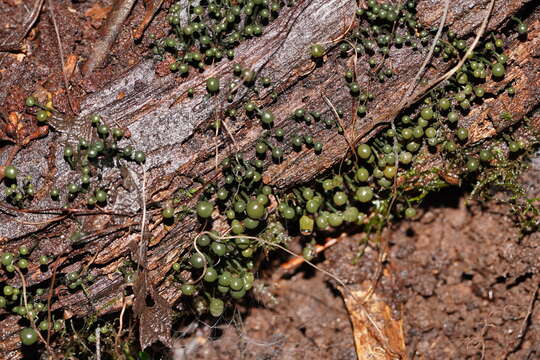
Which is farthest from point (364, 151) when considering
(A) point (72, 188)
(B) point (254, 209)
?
(A) point (72, 188)

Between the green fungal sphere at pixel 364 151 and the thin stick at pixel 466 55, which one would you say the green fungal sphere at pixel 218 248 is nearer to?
the green fungal sphere at pixel 364 151

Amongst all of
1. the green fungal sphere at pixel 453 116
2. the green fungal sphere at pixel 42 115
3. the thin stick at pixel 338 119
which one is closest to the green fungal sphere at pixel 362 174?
the thin stick at pixel 338 119

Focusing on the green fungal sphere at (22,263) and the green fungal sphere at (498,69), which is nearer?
the green fungal sphere at (22,263)

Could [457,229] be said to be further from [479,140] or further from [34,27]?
[34,27]

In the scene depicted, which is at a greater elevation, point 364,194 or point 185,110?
point 185,110

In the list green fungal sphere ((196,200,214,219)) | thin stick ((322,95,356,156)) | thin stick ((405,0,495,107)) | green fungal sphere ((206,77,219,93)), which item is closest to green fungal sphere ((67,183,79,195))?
green fungal sphere ((196,200,214,219))

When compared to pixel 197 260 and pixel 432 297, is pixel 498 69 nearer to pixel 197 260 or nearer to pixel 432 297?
pixel 432 297

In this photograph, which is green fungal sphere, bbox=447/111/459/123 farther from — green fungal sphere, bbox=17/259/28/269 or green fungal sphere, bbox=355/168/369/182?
green fungal sphere, bbox=17/259/28/269
